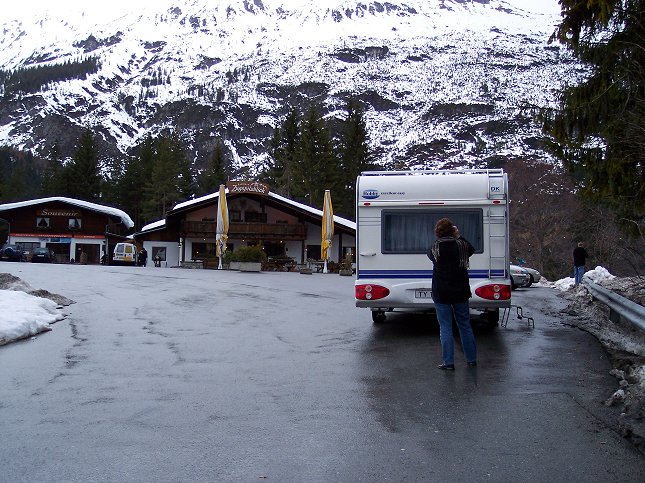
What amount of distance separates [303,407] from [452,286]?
2.56 m

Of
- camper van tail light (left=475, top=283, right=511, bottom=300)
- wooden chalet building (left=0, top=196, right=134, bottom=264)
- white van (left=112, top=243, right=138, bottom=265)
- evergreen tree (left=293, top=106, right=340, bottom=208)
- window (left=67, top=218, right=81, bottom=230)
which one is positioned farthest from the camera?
evergreen tree (left=293, top=106, right=340, bottom=208)

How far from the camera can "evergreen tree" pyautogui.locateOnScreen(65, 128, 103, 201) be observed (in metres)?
80.8

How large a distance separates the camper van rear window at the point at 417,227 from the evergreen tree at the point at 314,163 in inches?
2201

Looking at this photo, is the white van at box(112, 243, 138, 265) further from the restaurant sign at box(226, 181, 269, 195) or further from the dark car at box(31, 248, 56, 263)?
the restaurant sign at box(226, 181, 269, 195)

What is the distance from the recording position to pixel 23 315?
33.3 feet

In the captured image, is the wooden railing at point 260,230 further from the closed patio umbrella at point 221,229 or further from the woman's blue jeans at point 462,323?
the woman's blue jeans at point 462,323

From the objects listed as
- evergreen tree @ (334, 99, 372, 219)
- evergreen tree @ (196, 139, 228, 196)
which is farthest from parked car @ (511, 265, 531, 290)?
evergreen tree @ (196, 139, 228, 196)

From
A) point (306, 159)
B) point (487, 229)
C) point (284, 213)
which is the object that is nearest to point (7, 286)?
point (487, 229)

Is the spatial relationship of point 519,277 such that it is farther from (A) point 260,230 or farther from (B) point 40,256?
(B) point 40,256

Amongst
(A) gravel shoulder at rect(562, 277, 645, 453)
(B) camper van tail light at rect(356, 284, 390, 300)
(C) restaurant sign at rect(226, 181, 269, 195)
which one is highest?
(C) restaurant sign at rect(226, 181, 269, 195)

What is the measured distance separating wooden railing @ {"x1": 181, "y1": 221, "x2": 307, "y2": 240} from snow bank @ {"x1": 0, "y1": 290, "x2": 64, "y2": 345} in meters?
38.5

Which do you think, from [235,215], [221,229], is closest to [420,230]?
[221,229]

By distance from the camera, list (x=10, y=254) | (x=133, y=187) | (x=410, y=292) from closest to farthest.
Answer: (x=410, y=292), (x=10, y=254), (x=133, y=187)

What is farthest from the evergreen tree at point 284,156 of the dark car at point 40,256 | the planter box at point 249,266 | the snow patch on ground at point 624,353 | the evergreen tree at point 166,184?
the snow patch on ground at point 624,353
